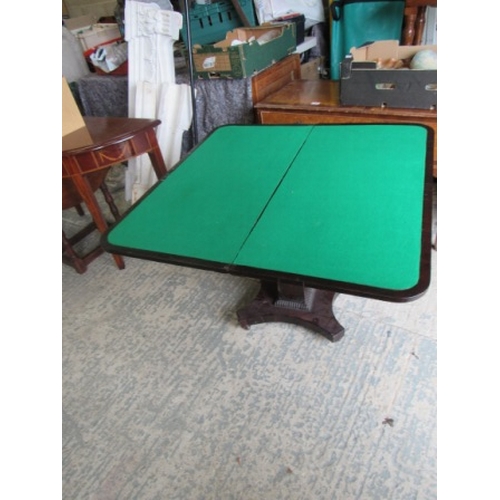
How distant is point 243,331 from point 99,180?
118cm

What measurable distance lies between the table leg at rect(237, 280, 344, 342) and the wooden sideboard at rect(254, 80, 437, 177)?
988 mm

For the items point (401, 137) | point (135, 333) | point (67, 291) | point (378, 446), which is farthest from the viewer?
point (67, 291)

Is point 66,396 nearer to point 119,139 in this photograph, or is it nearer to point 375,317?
point 119,139

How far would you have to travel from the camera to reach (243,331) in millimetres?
1548

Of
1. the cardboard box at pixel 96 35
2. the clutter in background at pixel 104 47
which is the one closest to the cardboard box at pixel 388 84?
the clutter in background at pixel 104 47

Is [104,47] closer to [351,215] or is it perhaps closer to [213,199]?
[213,199]

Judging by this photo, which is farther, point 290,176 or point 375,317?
point 375,317

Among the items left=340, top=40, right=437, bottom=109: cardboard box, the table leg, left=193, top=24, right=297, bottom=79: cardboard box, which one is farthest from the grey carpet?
left=193, top=24, right=297, bottom=79: cardboard box

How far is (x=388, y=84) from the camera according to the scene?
1694 millimetres

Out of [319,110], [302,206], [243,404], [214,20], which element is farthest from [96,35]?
[243,404]

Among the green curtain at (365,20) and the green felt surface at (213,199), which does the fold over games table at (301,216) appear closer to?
the green felt surface at (213,199)

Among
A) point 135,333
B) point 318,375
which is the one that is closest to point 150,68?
point 135,333

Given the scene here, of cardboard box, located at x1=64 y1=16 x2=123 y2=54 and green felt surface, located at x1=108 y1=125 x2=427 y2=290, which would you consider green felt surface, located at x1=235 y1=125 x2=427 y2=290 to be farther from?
cardboard box, located at x1=64 y1=16 x2=123 y2=54

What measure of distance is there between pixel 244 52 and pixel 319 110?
0.54 meters
